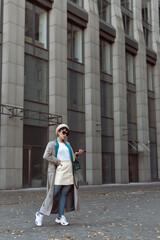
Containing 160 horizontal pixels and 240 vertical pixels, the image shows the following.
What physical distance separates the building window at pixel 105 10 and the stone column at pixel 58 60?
16.8 ft

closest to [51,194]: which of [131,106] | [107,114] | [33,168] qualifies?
[33,168]

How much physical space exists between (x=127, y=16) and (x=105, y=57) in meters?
6.00

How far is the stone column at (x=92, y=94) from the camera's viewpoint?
22688 millimetres

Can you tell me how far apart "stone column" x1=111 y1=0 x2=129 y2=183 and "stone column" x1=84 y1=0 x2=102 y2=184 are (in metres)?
2.56

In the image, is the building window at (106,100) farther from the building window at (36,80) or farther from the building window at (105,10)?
the building window at (36,80)

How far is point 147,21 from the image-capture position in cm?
3322

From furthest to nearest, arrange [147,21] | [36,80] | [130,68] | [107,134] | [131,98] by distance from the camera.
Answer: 1. [147,21]
2. [130,68]
3. [131,98]
4. [107,134]
5. [36,80]

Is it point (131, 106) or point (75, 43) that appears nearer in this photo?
point (75, 43)

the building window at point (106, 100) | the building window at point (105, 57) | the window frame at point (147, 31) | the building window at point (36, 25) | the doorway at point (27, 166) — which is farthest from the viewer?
the window frame at point (147, 31)

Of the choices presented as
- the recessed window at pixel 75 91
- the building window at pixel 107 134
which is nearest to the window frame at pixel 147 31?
the building window at pixel 107 134

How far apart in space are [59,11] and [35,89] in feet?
18.8

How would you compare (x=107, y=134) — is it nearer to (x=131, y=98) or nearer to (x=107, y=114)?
(x=107, y=114)

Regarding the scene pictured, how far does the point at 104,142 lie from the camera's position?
81.2 ft

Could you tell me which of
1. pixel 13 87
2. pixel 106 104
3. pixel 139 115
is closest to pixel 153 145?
pixel 139 115
